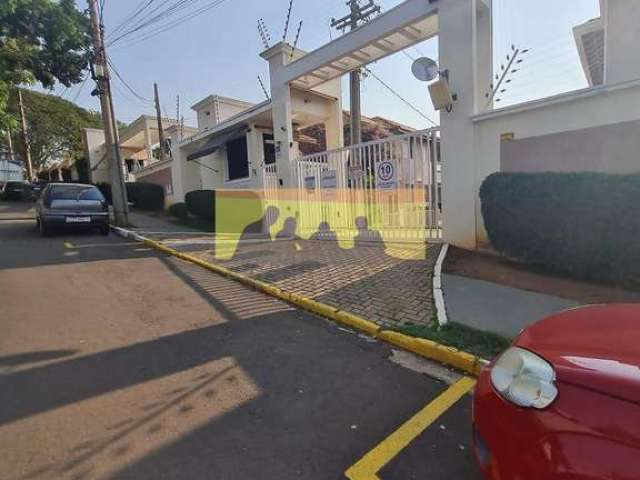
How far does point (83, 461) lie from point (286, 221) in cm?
904

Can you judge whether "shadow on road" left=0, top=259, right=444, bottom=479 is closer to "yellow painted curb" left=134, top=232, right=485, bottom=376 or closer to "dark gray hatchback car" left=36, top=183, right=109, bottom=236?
"yellow painted curb" left=134, top=232, right=485, bottom=376

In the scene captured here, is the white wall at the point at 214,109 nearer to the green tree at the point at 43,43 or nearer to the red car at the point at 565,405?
the green tree at the point at 43,43

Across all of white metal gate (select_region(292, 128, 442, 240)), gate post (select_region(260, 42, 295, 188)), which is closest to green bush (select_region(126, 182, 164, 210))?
gate post (select_region(260, 42, 295, 188))

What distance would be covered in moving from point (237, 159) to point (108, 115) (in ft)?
16.7

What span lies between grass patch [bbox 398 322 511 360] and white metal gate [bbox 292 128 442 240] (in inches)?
161

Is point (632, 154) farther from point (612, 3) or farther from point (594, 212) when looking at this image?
point (612, 3)

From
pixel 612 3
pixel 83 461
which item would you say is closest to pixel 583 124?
pixel 612 3

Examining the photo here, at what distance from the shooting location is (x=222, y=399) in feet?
9.25

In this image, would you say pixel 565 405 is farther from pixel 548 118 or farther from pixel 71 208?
pixel 71 208

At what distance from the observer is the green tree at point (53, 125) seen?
1356 inches

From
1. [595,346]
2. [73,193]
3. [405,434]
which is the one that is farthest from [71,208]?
[595,346]

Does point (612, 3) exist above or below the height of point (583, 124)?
above

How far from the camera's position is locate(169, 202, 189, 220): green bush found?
15883mm

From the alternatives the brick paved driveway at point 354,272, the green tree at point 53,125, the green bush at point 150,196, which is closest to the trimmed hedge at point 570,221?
the brick paved driveway at point 354,272
